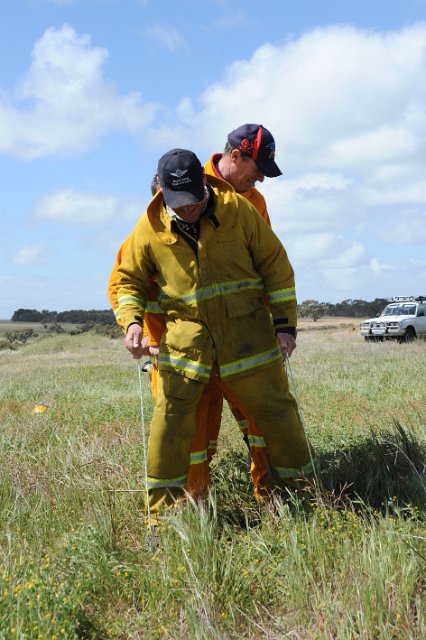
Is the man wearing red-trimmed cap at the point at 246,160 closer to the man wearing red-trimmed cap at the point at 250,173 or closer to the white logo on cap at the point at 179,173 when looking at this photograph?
the man wearing red-trimmed cap at the point at 250,173

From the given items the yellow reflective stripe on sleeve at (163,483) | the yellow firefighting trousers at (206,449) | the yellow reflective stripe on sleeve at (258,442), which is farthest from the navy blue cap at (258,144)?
the yellow reflective stripe on sleeve at (163,483)

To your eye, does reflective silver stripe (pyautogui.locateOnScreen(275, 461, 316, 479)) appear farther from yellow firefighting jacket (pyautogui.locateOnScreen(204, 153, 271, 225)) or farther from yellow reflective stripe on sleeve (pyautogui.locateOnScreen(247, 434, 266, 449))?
yellow firefighting jacket (pyautogui.locateOnScreen(204, 153, 271, 225))

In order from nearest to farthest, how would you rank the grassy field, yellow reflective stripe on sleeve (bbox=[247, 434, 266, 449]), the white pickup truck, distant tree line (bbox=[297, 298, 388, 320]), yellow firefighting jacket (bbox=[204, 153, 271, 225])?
the grassy field
yellow reflective stripe on sleeve (bbox=[247, 434, 266, 449])
yellow firefighting jacket (bbox=[204, 153, 271, 225])
the white pickup truck
distant tree line (bbox=[297, 298, 388, 320])

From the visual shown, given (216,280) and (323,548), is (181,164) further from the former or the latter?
(323,548)

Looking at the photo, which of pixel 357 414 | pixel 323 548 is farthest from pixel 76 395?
pixel 323 548

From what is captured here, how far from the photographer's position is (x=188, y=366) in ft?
12.6

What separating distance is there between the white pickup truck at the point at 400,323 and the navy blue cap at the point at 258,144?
66.9ft

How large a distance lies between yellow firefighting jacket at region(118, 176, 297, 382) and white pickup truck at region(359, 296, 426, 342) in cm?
2053

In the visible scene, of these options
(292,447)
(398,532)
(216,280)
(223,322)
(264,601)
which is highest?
(216,280)

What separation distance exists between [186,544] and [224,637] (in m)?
0.62

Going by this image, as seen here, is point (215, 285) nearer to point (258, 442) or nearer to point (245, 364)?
point (245, 364)

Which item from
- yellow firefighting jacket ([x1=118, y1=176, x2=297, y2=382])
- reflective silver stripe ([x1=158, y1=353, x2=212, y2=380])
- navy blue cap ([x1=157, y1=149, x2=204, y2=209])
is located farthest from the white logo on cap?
reflective silver stripe ([x1=158, y1=353, x2=212, y2=380])

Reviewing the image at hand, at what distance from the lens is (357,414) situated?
671 cm

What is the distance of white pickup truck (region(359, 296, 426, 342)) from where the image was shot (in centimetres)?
2377
